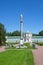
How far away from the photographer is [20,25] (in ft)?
215

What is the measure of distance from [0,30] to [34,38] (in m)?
41.8

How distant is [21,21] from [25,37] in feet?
97.2

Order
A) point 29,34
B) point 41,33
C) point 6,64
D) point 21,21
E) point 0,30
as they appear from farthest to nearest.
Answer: point 41,33, point 29,34, point 21,21, point 0,30, point 6,64

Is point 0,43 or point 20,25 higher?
point 20,25

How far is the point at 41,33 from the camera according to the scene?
138 m

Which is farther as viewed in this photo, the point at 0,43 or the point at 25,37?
the point at 25,37

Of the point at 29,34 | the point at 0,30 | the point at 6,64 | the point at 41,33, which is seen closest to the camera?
the point at 6,64

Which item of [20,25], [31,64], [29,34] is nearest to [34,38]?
[29,34]

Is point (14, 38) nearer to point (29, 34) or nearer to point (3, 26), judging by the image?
point (29, 34)

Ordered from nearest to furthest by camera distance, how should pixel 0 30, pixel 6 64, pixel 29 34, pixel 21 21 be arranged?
pixel 6 64 < pixel 0 30 < pixel 21 21 < pixel 29 34

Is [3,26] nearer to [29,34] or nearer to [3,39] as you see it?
[3,39]

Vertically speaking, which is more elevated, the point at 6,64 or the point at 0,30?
the point at 0,30

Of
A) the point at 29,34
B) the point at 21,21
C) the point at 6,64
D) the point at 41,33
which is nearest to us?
the point at 6,64

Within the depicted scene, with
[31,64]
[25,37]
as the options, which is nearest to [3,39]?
[25,37]
